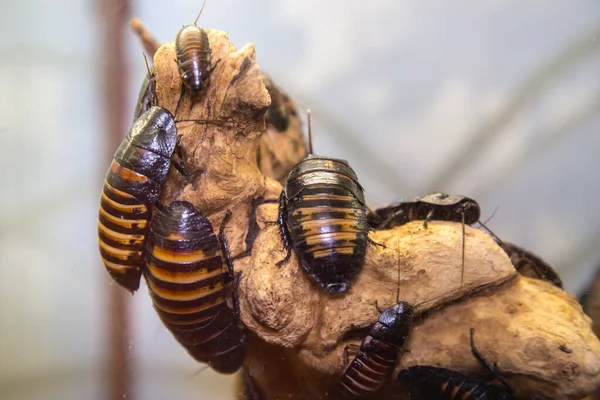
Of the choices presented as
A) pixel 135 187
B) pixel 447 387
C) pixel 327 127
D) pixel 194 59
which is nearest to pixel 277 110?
pixel 327 127

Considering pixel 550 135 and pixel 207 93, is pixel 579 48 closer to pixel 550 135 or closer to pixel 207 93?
pixel 550 135

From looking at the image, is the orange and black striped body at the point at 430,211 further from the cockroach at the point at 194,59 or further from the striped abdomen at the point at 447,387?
the cockroach at the point at 194,59

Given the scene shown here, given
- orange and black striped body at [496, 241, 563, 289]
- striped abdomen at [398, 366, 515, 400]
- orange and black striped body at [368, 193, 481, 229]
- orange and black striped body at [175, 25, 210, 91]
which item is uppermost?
orange and black striped body at [175, 25, 210, 91]

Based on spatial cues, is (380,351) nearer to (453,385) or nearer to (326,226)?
(453,385)

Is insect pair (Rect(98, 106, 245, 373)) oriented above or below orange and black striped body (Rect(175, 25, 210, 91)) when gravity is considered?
below

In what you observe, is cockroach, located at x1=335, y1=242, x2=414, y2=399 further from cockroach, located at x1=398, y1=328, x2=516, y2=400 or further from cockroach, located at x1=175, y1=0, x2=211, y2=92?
cockroach, located at x1=175, y1=0, x2=211, y2=92

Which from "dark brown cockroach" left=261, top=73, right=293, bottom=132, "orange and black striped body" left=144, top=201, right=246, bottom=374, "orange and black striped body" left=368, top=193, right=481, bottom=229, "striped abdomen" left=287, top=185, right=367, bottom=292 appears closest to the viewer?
"striped abdomen" left=287, top=185, right=367, bottom=292


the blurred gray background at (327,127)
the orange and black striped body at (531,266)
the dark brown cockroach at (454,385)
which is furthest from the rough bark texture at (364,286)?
the blurred gray background at (327,127)

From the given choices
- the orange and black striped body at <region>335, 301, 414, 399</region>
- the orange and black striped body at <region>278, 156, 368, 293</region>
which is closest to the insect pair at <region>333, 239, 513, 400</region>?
the orange and black striped body at <region>335, 301, 414, 399</region>
